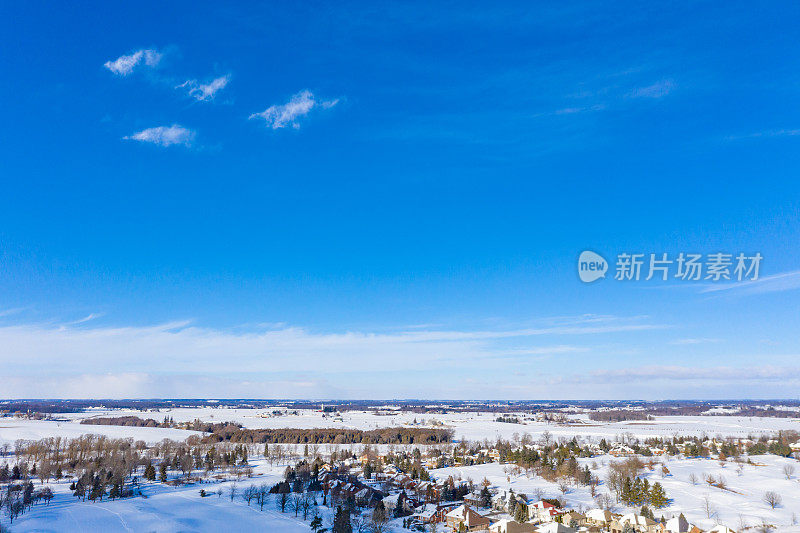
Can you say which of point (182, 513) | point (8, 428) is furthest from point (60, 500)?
point (8, 428)

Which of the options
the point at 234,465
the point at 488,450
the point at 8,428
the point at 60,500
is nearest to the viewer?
the point at 60,500

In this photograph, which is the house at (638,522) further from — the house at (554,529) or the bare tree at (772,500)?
the bare tree at (772,500)

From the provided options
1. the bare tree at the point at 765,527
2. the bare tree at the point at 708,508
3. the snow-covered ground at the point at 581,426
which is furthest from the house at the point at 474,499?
the snow-covered ground at the point at 581,426

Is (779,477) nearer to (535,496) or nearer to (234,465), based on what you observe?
(535,496)

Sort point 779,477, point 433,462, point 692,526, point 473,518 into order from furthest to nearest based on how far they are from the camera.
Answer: point 433,462 → point 779,477 → point 473,518 → point 692,526

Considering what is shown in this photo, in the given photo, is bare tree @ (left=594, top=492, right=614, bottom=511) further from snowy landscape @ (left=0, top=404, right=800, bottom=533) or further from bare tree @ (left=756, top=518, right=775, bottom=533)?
bare tree @ (left=756, top=518, right=775, bottom=533)
